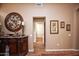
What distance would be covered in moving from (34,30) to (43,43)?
0.33 metres

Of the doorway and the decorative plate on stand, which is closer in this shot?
the doorway

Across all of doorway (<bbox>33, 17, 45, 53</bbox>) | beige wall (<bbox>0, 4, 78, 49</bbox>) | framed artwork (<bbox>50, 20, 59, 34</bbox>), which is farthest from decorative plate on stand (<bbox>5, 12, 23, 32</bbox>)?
framed artwork (<bbox>50, 20, 59, 34</bbox>)

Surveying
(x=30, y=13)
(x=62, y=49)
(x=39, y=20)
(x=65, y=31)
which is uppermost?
(x=30, y=13)

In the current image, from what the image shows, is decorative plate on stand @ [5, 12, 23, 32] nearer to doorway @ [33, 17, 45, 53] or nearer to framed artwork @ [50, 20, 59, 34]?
doorway @ [33, 17, 45, 53]

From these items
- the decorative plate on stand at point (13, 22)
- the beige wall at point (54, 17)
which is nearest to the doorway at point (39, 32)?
the beige wall at point (54, 17)

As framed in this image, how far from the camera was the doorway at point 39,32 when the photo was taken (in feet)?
5.92

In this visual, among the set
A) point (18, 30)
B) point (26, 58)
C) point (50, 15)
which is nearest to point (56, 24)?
point (50, 15)

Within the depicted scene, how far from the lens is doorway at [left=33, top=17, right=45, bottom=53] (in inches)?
71.1

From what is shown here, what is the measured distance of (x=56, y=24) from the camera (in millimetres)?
1981

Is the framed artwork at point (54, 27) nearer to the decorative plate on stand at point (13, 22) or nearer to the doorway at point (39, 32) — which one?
the doorway at point (39, 32)

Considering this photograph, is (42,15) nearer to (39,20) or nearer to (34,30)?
(39,20)

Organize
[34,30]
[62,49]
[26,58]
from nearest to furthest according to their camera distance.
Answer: [26,58] → [34,30] → [62,49]

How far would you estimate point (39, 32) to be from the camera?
1.81 meters

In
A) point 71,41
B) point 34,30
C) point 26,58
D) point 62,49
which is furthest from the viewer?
point 71,41
